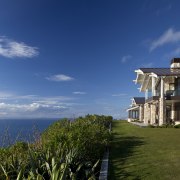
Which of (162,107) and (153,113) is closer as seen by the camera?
(162,107)

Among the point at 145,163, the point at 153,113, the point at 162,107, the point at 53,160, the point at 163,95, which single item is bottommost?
the point at 145,163

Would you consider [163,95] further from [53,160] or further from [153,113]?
[53,160]

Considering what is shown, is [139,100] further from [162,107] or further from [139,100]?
[162,107]

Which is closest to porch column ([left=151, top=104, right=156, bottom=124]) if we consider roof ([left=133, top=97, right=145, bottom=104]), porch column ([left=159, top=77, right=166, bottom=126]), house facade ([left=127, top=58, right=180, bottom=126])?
house facade ([left=127, top=58, right=180, bottom=126])

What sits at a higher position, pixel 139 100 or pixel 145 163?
pixel 139 100

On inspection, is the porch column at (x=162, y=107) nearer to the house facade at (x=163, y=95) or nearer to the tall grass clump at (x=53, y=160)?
the house facade at (x=163, y=95)

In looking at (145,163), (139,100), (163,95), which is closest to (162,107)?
(163,95)

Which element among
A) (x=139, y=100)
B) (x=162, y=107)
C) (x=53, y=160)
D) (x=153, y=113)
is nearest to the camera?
(x=53, y=160)

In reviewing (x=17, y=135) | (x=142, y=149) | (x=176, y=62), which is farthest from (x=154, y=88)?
(x=17, y=135)

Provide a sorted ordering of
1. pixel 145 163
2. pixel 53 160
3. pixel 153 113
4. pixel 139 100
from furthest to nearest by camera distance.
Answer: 1. pixel 139 100
2. pixel 153 113
3. pixel 145 163
4. pixel 53 160

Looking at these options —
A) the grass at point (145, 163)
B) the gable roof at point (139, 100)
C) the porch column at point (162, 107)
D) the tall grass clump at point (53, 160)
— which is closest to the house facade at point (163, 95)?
the porch column at point (162, 107)

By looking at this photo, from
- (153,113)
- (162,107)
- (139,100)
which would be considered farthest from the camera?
(139,100)

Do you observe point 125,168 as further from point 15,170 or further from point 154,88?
point 154,88

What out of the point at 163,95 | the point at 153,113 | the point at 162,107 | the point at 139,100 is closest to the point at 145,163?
the point at 162,107
